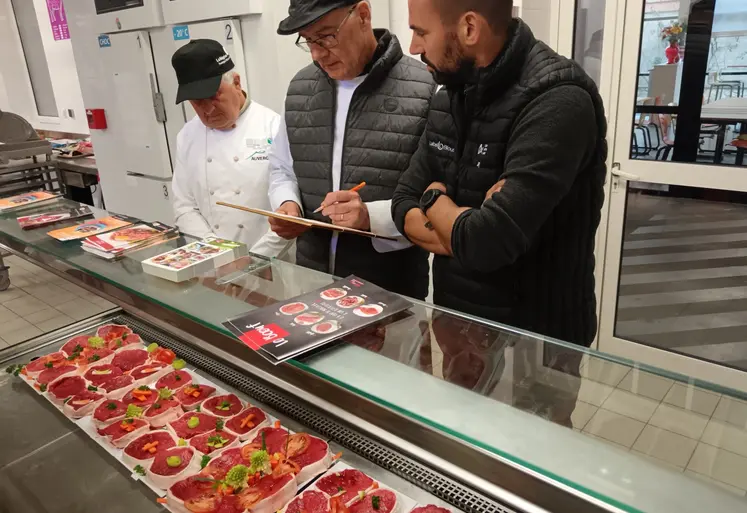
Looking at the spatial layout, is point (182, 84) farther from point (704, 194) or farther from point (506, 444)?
point (704, 194)

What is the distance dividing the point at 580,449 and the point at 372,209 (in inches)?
44.7

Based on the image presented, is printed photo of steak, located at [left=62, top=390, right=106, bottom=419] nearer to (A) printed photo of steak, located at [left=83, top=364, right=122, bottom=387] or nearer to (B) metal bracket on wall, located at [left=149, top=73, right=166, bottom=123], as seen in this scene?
(A) printed photo of steak, located at [left=83, top=364, right=122, bottom=387]

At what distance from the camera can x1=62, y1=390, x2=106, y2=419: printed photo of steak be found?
1.65 metres

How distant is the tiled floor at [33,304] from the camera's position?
416 centimetres

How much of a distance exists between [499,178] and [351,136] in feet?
2.64

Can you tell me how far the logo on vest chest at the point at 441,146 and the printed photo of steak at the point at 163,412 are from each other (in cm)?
103

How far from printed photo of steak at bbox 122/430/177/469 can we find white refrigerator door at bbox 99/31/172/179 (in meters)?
3.13

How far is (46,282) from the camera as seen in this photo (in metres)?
5.26

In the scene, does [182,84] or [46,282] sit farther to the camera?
[46,282]

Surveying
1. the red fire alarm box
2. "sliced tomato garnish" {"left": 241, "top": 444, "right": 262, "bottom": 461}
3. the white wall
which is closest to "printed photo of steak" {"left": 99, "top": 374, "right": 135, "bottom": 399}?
"sliced tomato garnish" {"left": 241, "top": 444, "right": 262, "bottom": 461}

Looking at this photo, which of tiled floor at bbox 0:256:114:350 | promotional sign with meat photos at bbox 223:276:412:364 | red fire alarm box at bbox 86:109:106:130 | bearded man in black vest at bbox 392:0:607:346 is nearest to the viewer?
promotional sign with meat photos at bbox 223:276:412:364

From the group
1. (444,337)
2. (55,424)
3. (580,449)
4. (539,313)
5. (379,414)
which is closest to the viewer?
(580,449)

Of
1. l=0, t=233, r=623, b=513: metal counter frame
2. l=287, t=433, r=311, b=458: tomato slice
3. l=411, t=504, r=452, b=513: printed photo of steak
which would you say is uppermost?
l=0, t=233, r=623, b=513: metal counter frame

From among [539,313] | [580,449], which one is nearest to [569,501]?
[580,449]
